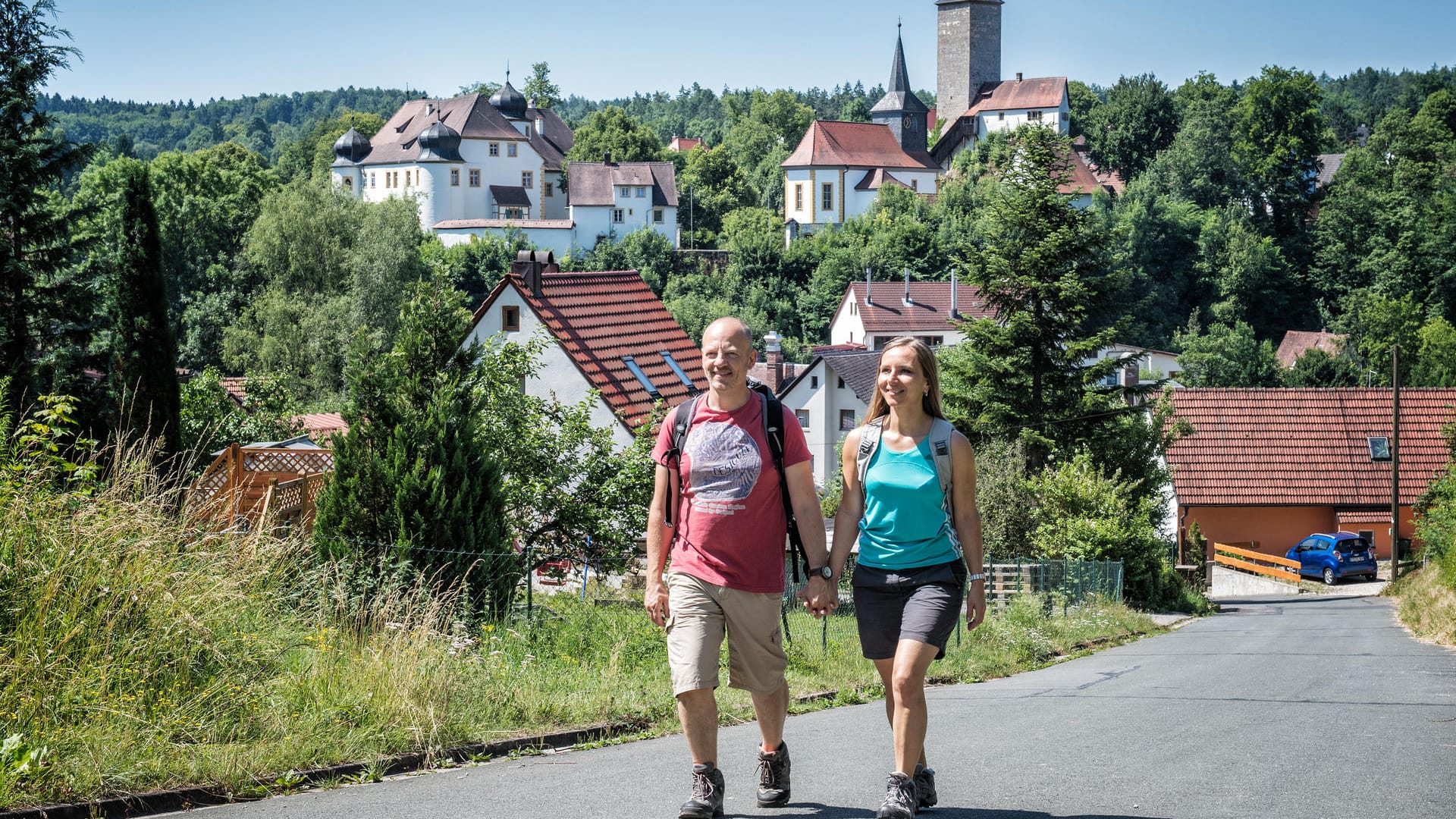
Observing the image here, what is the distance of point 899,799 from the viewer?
509cm

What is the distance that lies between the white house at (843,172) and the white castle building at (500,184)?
12.5 m

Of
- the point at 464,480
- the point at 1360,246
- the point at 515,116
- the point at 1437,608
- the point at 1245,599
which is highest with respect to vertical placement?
the point at 515,116

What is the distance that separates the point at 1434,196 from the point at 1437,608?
8002 centimetres

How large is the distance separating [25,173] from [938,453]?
998 inches

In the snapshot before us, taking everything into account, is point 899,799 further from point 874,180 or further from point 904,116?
point 904,116

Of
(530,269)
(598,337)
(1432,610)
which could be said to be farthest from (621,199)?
(1432,610)

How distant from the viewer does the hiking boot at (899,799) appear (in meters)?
5.05

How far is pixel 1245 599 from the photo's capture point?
3594 centimetres

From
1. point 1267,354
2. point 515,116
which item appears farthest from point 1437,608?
point 515,116

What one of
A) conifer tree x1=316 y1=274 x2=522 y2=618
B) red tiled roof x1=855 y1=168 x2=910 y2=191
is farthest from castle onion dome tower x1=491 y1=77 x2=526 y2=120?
conifer tree x1=316 y1=274 x2=522 y2=618

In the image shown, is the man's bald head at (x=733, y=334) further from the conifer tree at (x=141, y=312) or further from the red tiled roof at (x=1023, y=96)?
the red tiled roof at (x=1023, y=96)

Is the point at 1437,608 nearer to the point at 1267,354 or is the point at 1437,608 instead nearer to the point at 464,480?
the point at 464,480

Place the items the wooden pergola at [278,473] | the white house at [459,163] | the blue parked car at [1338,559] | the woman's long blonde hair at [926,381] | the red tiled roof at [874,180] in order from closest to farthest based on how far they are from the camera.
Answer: the woman's long blonde hair at [926,381], the wooden pergola at [278,473], the blue parked car at [1338,559], the white house at [459,163], the red tiled roof at [874,180]

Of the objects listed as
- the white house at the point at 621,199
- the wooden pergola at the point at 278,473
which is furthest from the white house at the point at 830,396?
the white house at the point at 621,199
